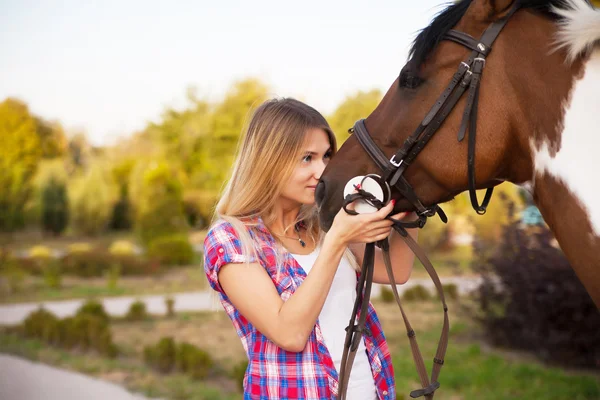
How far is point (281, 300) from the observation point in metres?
1.85

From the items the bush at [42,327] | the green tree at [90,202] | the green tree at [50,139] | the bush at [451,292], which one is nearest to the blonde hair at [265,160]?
the bush at [42,327]

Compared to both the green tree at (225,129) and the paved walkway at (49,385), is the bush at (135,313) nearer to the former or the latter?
the paved walkway at (49,385)

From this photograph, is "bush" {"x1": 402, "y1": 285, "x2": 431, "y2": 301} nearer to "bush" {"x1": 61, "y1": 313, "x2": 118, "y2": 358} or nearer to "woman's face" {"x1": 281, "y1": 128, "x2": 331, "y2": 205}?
"bush" {"x1": 61, "y1": 313, "x2": 118, "y2": 358}

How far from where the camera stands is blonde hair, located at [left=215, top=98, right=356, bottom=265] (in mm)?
2037

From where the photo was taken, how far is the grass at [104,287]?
1027cm

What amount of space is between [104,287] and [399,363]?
7541 millimetres

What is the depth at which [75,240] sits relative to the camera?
62.2ft

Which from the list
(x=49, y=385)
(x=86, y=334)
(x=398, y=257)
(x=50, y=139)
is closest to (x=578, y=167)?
(x=398, y=257)

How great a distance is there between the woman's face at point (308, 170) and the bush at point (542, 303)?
407cm

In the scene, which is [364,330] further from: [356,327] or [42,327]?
[42,327]

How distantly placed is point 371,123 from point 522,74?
47 cm

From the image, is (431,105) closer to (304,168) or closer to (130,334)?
(304,168)

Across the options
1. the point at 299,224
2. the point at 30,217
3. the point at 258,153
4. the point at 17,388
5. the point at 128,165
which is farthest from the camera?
the point at 128,165

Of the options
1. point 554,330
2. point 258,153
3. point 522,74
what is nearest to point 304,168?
point 258,153
